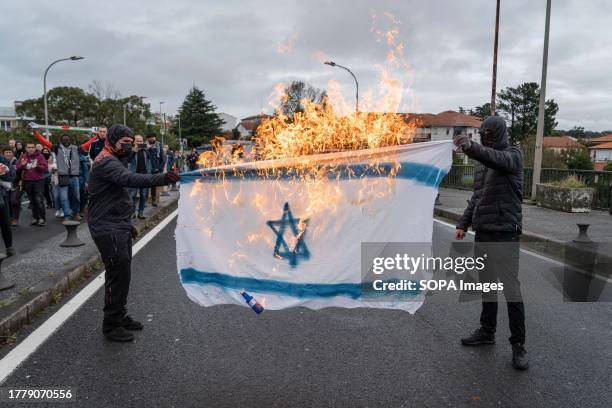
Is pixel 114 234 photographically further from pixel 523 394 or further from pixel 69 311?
pixel 523 394

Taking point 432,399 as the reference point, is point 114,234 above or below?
above

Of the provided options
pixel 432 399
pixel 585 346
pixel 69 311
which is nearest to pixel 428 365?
pixel 432 399

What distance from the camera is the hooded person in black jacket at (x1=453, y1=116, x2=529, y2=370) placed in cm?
394

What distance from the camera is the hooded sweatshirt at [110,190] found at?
4.32m

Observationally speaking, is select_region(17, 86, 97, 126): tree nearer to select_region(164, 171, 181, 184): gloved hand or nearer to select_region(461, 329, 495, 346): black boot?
select_region(164, 171, 181, 184): gloved hand

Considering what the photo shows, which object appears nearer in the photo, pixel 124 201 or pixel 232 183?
pixel 232 183

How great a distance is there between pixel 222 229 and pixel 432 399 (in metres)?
2.11

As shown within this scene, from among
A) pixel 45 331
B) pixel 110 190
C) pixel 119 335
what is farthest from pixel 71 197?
pixel 119 335

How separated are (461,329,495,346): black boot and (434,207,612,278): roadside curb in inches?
147

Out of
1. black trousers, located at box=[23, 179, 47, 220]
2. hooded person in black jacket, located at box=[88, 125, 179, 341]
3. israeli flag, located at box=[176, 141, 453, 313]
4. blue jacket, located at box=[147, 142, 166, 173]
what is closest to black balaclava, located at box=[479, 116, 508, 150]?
israeli flag, located at box=[176, 141, 453, 313]

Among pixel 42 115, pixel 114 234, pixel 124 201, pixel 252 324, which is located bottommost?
pixel 252 324

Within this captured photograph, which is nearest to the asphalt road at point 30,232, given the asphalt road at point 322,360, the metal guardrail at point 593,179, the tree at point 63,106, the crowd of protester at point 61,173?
the crowd of protester at point 61,173

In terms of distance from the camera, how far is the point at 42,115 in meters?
61.0

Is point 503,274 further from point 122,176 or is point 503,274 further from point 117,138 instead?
point 117,138
